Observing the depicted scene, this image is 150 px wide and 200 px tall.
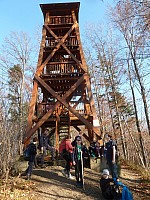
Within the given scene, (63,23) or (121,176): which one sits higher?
(63,23)

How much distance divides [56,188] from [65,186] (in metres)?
0.33

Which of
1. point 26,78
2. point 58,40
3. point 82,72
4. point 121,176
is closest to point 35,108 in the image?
point 82,72

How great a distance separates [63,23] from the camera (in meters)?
13.0

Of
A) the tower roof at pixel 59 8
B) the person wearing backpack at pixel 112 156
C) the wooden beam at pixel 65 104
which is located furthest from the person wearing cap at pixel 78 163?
the tower roof at pixel 59 8

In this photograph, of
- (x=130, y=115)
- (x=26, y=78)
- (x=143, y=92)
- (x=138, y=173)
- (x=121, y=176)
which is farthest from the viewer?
(x=130, y=115)

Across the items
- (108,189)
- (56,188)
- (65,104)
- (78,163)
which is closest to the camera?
(108,189)

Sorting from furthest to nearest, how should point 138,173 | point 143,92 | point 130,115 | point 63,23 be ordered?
point 130,115 → point 143,92 → point 63,23 → point 138,173

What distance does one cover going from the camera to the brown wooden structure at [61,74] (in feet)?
36.4

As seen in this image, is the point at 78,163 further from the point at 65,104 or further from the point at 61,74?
the point at 61,74

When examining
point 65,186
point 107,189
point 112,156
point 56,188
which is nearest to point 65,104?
point 112,156

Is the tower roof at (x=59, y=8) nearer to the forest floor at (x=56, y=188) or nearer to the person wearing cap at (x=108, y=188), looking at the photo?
the forest floor at (x=56, y=188)

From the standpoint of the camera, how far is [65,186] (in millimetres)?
7242

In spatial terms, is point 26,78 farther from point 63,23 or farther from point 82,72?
point 82,72

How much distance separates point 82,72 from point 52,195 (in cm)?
674
